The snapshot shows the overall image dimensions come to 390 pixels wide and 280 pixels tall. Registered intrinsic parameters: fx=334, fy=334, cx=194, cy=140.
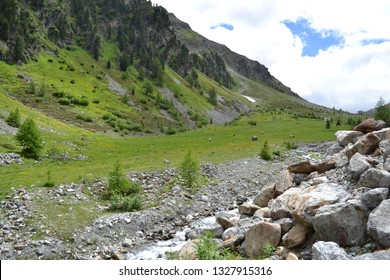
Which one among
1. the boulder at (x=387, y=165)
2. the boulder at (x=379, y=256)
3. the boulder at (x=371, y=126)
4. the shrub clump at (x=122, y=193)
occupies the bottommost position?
the shrub clump at (x=122, y=193)

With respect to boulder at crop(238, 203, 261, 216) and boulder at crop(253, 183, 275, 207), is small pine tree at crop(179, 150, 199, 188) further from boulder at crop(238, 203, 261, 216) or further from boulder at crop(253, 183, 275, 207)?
boulder at crop(238, 203, 261, 216)

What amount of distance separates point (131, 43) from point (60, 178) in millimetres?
166557

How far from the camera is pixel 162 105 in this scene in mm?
131875

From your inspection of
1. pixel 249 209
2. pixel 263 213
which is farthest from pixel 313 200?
pixel 249 209

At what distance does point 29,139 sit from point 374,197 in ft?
117

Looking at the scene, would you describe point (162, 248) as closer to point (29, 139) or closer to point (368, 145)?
point (368, 145)

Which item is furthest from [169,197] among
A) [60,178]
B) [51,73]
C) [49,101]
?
[51,73]

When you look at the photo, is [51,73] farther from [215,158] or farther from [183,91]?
[215,158]

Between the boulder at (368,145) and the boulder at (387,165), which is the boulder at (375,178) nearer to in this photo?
the boulder at (387,165)

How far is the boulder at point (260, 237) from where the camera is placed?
58.0 ft

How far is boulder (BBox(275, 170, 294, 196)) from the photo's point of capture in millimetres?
26297

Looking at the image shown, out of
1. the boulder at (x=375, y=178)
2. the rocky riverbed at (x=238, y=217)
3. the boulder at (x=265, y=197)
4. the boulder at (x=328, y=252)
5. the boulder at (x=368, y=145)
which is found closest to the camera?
the boulder at (x=328, y=252)

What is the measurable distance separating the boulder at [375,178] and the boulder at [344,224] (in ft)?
7.57

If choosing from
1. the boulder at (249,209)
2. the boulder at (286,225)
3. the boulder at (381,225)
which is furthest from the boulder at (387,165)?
the boulder at (249,209)
